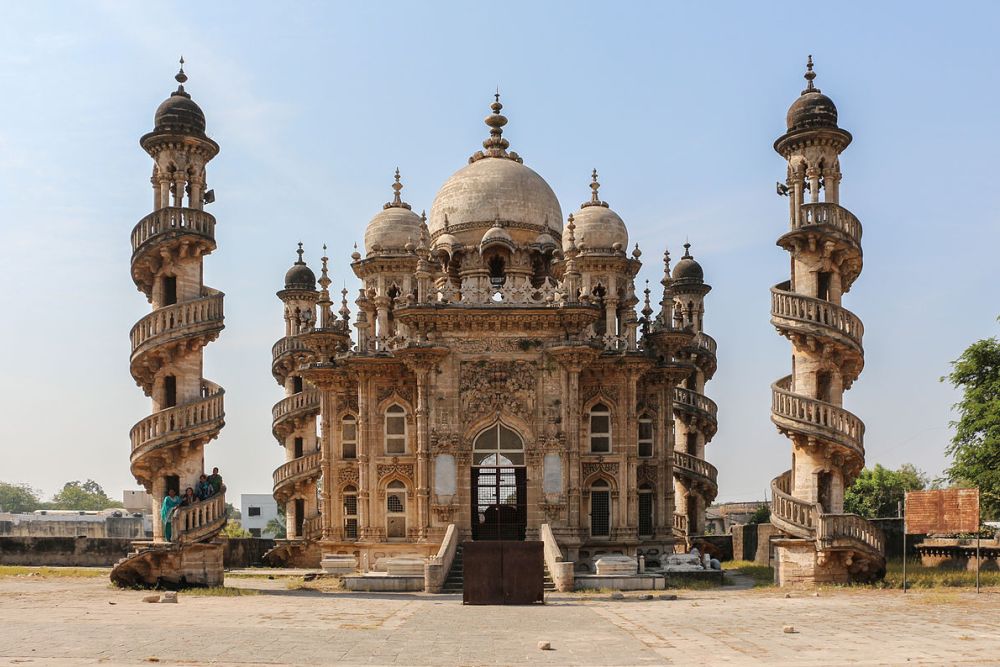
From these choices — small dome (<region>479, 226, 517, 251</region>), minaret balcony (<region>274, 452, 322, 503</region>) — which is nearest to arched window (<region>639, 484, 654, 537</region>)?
small dome (<region>479, 226, 517, 251</region>)

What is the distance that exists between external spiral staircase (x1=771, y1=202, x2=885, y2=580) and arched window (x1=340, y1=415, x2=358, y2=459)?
1651 cm

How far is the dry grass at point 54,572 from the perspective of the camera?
37.8 m

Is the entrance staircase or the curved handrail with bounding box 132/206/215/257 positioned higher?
the curved handrail with bounding box 132/206/215/257

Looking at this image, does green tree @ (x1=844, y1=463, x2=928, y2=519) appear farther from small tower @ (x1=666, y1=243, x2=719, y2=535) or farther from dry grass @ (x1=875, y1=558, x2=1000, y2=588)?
dry grass @ (x1=875, y1=558, x2=1000, y2=588)

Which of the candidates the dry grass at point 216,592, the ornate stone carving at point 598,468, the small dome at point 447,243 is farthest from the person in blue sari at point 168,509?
the small dome at point 447,243

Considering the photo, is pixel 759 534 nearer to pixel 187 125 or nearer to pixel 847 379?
pixel 847 379

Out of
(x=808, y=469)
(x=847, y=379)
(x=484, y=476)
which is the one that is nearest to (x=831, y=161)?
(x=847, y=379)

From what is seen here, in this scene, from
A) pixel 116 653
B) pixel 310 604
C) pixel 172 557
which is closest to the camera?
pixel 116 653

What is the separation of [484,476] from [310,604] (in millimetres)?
12300

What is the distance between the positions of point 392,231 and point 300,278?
11.8 metres

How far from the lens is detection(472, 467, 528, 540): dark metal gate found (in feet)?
128

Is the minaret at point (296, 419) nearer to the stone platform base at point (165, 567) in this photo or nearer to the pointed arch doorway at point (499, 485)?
the pointed arch doorway at point (499, 485)

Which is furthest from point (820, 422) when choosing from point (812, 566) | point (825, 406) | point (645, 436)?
point (645, 436)

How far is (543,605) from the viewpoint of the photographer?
2802 centimetres
